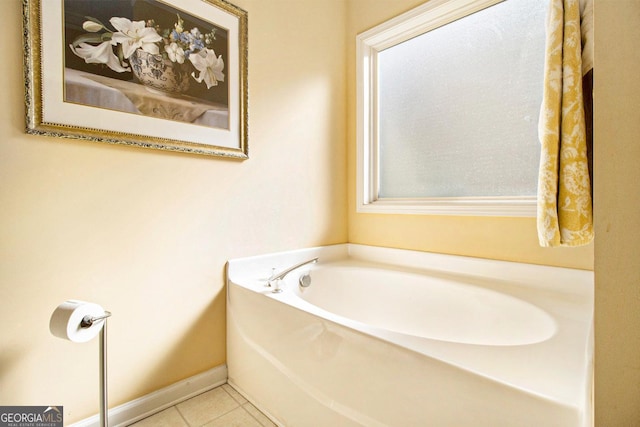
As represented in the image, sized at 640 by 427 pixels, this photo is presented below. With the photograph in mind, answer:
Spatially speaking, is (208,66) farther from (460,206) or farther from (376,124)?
(460,206)

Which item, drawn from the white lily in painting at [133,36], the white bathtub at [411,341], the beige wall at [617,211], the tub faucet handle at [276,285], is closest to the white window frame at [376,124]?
the white bathtub at [411,341]

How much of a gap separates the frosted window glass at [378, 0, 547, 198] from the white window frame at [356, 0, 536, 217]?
5cm

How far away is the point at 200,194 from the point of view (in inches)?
55.8

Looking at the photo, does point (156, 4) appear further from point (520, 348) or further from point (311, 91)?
point (520, 348)

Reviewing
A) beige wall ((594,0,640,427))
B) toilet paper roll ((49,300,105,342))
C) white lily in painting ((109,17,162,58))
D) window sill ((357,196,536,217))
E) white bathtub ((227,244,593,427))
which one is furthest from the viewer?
window sill ((357,196,536,217))

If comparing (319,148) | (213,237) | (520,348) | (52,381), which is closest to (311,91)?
(319,148)

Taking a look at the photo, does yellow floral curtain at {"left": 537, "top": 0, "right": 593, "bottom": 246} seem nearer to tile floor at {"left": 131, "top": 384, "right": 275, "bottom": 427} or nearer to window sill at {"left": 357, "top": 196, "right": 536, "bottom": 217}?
window sill at {"left": 357, "top": 196, "right": 536, "bottom": 217}

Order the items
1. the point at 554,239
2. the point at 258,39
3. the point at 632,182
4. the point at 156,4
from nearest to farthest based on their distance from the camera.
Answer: the point at 632,182 < the point at 554,239 < the point at 156,4 < the point at 258,39

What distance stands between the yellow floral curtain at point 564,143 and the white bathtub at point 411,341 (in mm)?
315

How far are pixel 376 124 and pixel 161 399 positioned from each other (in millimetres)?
1984

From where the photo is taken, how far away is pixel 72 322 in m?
0.89

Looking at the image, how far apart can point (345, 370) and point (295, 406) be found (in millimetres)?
352

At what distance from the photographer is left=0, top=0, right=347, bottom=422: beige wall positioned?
992mm

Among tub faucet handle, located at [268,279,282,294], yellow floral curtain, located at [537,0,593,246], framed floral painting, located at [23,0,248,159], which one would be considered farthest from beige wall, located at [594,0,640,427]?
framed floral painting, located at [23,0,248,159]
